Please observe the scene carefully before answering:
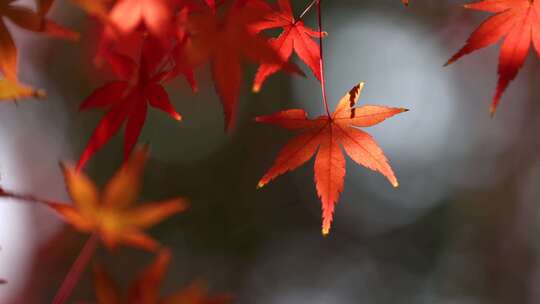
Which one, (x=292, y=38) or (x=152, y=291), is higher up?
(x=292, y=38)

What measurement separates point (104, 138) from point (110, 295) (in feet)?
0.67

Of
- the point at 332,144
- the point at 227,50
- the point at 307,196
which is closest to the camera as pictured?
the point at 227,50

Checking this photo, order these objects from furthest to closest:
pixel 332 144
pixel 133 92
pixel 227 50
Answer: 1. pixel 332 144
2. pixel 133 92
3. pixel 227 50

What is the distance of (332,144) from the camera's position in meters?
0.94

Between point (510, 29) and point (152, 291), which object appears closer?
point (152, 291)

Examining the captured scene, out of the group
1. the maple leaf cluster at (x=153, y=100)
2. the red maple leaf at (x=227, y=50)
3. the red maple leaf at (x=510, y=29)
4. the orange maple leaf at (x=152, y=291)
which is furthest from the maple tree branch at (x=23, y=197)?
the red maple leaf at (x=510, y=29)

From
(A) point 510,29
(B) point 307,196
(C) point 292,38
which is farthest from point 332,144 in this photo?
(B) point 307,196

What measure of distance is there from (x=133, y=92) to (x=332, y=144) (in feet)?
1.05

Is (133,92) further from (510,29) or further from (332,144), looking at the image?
(510,29)

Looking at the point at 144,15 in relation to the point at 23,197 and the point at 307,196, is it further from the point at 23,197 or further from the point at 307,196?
the point at 307,196

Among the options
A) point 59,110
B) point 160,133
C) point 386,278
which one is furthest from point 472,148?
point 59,110

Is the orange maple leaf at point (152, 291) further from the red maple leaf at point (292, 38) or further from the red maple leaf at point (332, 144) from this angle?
the red maple leaf at point (292, 38)

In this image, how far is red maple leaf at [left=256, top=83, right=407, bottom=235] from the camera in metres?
0.87

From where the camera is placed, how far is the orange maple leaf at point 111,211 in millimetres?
656
